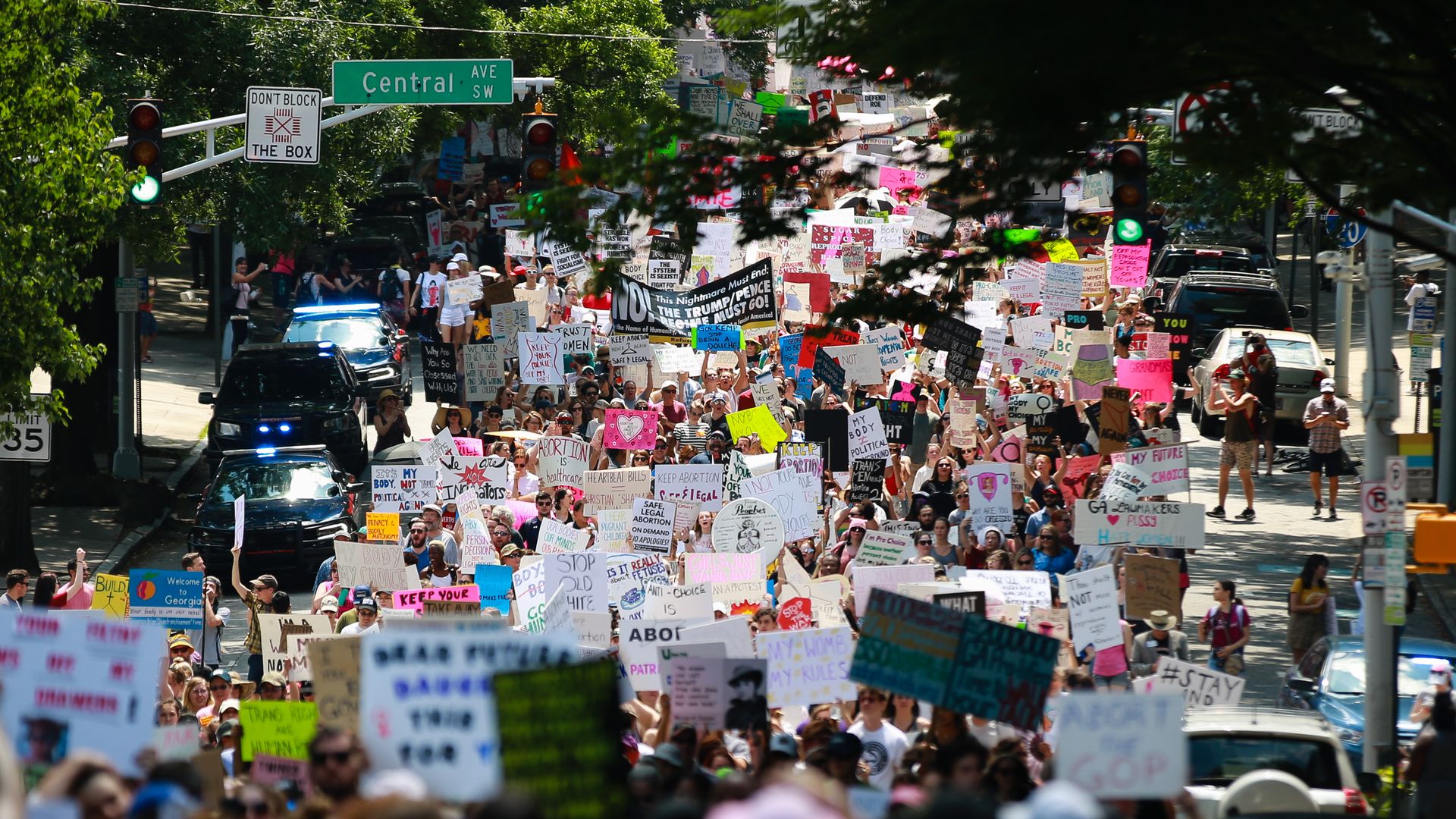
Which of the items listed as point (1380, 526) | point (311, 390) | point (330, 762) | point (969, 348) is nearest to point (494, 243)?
point (311, 390)

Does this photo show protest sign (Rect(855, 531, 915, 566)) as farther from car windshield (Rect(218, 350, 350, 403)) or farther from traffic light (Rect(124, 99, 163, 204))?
car windshield (Rect(218, 350, 350, 403))

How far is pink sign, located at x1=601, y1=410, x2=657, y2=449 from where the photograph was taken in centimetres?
2092

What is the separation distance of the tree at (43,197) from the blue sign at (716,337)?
22.4 ft

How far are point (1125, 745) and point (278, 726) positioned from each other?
15.0 feet

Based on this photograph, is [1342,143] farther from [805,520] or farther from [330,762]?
[805,520]

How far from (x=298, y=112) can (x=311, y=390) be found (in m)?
5.18

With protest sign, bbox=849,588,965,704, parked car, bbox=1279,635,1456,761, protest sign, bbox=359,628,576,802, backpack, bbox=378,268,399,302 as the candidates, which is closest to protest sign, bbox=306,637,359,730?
protest sign, bbox=359,628,576,802

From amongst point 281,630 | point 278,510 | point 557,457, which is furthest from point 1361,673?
point 278,510

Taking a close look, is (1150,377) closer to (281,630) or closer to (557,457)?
(557,457)

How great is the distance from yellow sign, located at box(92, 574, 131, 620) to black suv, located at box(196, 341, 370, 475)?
9.72 meters

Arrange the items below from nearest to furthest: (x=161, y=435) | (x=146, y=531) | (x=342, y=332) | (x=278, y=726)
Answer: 1. (x=278, y=726)
2. (x=146, y=531)
3. (x=342, y=332)
4. (x=161, y=435)

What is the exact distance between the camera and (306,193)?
28516 millimetres

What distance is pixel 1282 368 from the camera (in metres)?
26.3

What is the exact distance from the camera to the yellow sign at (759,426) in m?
19.7
